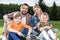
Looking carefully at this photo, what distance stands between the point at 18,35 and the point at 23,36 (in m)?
0.11

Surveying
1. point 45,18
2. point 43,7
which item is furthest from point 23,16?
point 43,7

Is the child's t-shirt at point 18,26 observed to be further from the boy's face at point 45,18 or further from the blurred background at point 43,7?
the blurred background at point 43,7

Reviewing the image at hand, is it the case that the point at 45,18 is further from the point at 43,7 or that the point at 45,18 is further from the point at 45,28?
the point at 43,7

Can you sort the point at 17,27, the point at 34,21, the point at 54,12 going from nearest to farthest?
the point at 17,27 < the point at 34,21 < the point at 54,12

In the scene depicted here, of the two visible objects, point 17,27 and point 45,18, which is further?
point 45,18

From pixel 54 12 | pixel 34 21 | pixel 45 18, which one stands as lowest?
pixel 54 12

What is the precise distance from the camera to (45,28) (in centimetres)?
486

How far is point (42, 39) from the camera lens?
15.6 ft

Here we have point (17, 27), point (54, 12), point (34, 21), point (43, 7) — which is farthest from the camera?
point (54, 12)

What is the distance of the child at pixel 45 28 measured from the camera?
15.6 feet

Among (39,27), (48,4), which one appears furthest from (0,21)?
(39,27)

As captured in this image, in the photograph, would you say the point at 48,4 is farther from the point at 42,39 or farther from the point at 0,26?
the point at 42,39

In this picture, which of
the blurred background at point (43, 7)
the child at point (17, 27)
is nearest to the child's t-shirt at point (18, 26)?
the child at point (17, 27)

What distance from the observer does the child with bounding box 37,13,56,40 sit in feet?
15.6
